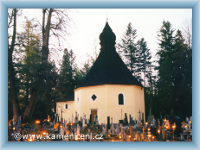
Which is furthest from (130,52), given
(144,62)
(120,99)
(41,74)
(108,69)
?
(41,74)

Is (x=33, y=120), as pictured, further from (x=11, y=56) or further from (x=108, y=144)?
(x=108, y=144)

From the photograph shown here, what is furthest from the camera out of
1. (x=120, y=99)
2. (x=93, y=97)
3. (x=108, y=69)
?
(x=108, y=69)

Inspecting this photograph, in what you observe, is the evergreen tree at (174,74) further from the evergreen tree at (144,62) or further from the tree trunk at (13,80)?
the tree trunk at (13,80)

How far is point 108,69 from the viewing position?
2003cm

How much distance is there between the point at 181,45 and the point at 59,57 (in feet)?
39.8

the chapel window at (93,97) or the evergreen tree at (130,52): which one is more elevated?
the evergreen tree at (130,52)

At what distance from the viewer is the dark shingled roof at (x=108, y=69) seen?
1953cm

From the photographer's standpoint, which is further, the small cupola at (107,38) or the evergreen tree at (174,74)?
the small cupola at (107,38)

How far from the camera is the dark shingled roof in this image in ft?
64.1

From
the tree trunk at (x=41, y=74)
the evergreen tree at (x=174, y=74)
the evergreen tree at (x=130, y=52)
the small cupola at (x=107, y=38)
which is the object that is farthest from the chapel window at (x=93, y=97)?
the evergreen tree at (x=130, y=52)

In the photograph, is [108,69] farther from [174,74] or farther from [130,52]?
[130,52]

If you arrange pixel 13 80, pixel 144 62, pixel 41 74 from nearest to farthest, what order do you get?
1. pixel 13 80
2. pixel 41 74
3. pixel 144 62
